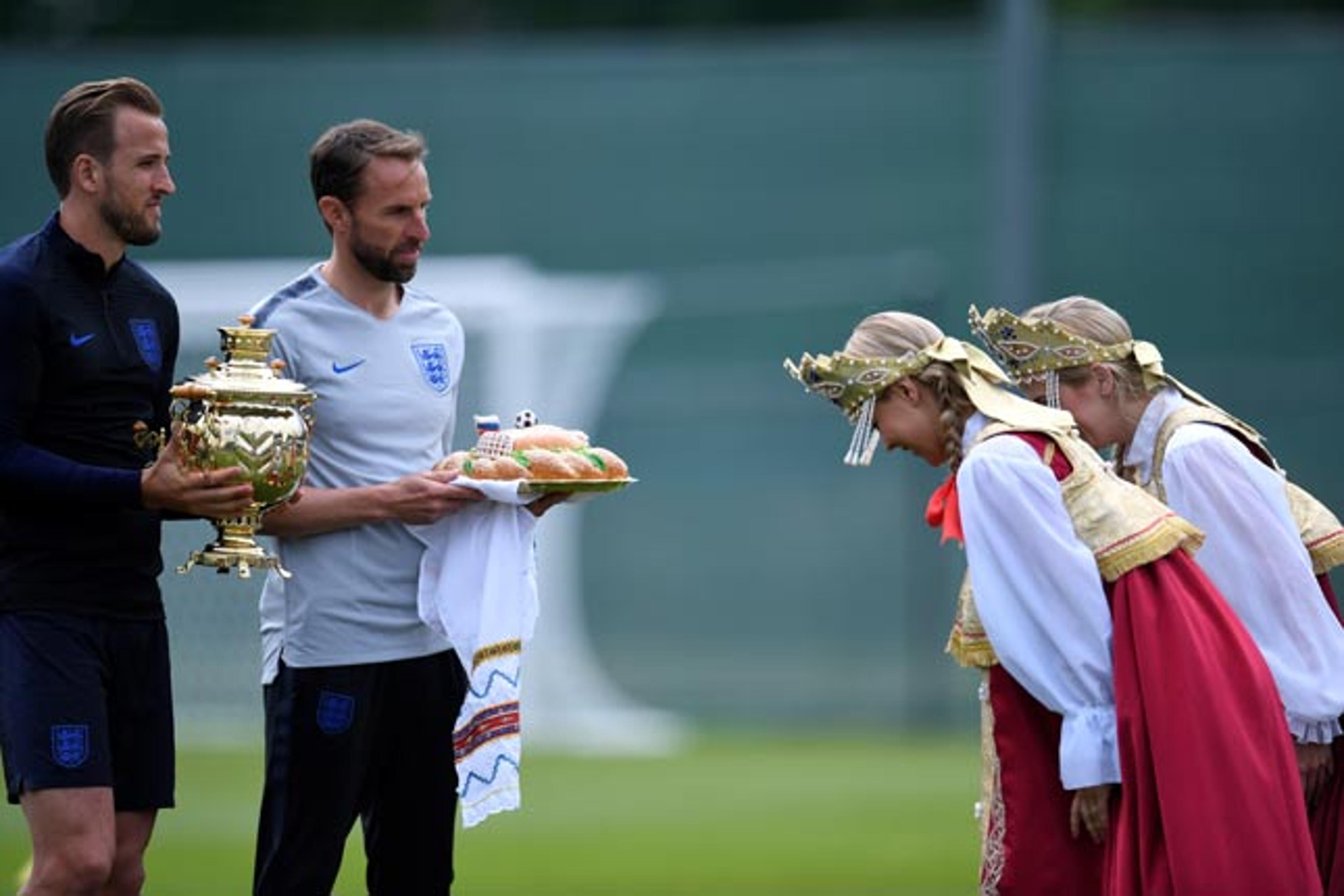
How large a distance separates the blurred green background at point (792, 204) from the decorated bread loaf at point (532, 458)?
13.5 meters

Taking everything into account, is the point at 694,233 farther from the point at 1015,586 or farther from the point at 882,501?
the point at 1015,586

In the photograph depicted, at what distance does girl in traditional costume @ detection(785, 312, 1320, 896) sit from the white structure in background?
33.1ft

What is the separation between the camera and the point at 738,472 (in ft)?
63.8

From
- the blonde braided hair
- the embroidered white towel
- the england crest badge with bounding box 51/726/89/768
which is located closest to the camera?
the england crest badge with bounding box 51/726/89/768

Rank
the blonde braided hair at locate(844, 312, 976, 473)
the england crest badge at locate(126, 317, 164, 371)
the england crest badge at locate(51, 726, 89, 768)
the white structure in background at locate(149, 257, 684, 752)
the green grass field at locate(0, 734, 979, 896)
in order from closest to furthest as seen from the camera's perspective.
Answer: the england crest badge at locate(51, 726, 89, 768) < the blonde braided hair at locate(844, 312, 976, 473) < the england crest badge at locate(126, 317, 164, 371) < the green grass field at locate(0, 734, 979, 896) < the white structure in background at locate(149, 257, 684, 752)

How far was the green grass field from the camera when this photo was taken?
9969mm

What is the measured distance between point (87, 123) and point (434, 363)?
0.96m

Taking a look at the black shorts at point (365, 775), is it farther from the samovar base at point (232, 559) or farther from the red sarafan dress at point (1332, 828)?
the red sarafan dress at point (1332, 828)

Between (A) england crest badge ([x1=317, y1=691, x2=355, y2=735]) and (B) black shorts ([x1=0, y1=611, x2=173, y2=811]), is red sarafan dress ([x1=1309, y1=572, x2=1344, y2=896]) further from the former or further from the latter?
(B) black shorts ([x1=0, y1=611, x2=173, y2=811])

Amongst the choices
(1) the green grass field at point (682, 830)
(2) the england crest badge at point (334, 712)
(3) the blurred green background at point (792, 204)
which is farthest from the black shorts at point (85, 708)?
(3) the blurred green background at point (792, 204)

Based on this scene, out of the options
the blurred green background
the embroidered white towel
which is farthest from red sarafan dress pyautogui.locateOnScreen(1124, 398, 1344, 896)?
the blurred green background

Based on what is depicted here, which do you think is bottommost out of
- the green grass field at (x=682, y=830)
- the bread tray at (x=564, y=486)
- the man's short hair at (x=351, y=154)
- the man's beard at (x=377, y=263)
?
the green grass field at (x=682, y=830)

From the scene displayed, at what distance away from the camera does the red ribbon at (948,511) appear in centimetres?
552

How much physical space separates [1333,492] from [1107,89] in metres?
3.75
